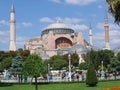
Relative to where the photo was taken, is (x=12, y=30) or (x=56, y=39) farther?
(x=56, y=39)

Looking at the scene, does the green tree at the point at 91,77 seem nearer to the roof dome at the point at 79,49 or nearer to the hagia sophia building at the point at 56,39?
the roof dome at the point at 79,49

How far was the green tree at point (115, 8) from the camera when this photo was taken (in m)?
9.49

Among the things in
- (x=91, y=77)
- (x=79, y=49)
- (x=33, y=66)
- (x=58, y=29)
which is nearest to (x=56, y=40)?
(x=58, y=29)

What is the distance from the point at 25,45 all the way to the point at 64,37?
13.2 metres

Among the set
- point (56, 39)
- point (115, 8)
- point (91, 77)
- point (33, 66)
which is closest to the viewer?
point (115, 8)

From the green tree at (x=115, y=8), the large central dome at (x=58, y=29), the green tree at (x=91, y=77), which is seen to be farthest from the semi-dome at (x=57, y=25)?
the green tree at (x=115, y=8)

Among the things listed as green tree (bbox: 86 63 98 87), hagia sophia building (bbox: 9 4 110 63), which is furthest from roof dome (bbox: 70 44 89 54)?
green tree (bbox: 86 63 98 87)

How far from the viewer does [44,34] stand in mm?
112812

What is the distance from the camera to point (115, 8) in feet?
31.6

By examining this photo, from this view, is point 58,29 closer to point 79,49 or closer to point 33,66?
point 79,49

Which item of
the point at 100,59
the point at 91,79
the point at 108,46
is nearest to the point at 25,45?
the point at 108,46

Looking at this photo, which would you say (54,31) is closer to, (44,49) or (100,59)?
(44,49)

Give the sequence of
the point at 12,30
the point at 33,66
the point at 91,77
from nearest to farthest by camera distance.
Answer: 1. the point at 33,66
2. the point at 91,77
3. the point at 12,30

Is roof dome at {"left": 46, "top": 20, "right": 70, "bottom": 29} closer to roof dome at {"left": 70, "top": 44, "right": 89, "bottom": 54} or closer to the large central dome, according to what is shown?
the large central dome
